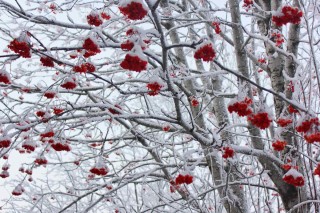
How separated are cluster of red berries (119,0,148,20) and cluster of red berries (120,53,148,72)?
0.26m

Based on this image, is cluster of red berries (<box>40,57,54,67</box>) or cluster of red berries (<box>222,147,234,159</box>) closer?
cluster of red berries (<box>40,57,54,67</box>)

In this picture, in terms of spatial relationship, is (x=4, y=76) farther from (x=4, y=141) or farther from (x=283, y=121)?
(x=283, y=121)

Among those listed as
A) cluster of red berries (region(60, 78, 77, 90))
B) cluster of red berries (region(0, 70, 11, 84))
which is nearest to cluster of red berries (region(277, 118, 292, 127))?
cluster of red berries (region(60, 78, 77, 90))

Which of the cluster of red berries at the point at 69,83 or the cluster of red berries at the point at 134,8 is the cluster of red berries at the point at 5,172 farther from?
the cluster of red berries at the point at 134,8

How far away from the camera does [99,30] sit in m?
2.63

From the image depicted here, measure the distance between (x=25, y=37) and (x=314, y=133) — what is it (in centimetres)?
222

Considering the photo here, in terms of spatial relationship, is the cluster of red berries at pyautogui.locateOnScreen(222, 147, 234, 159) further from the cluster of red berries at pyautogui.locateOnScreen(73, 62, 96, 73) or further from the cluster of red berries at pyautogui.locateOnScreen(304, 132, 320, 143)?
the cluster of red berries at pyautogui.locateOnScreen(73, 62, 96, 73)

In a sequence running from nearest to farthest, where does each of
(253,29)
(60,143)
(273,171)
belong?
(60,143) → (273,171) → (253,29)

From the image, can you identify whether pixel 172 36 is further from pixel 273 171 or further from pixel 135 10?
pixel 135 10

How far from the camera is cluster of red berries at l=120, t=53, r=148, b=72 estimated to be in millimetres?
2242

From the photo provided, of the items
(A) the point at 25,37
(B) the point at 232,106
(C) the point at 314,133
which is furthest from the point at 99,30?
(C) the point at 314,133

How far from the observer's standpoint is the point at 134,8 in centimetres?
212

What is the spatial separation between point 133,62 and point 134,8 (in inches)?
14.2

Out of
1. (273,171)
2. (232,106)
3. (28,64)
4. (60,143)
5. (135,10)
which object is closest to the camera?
(135,10)
